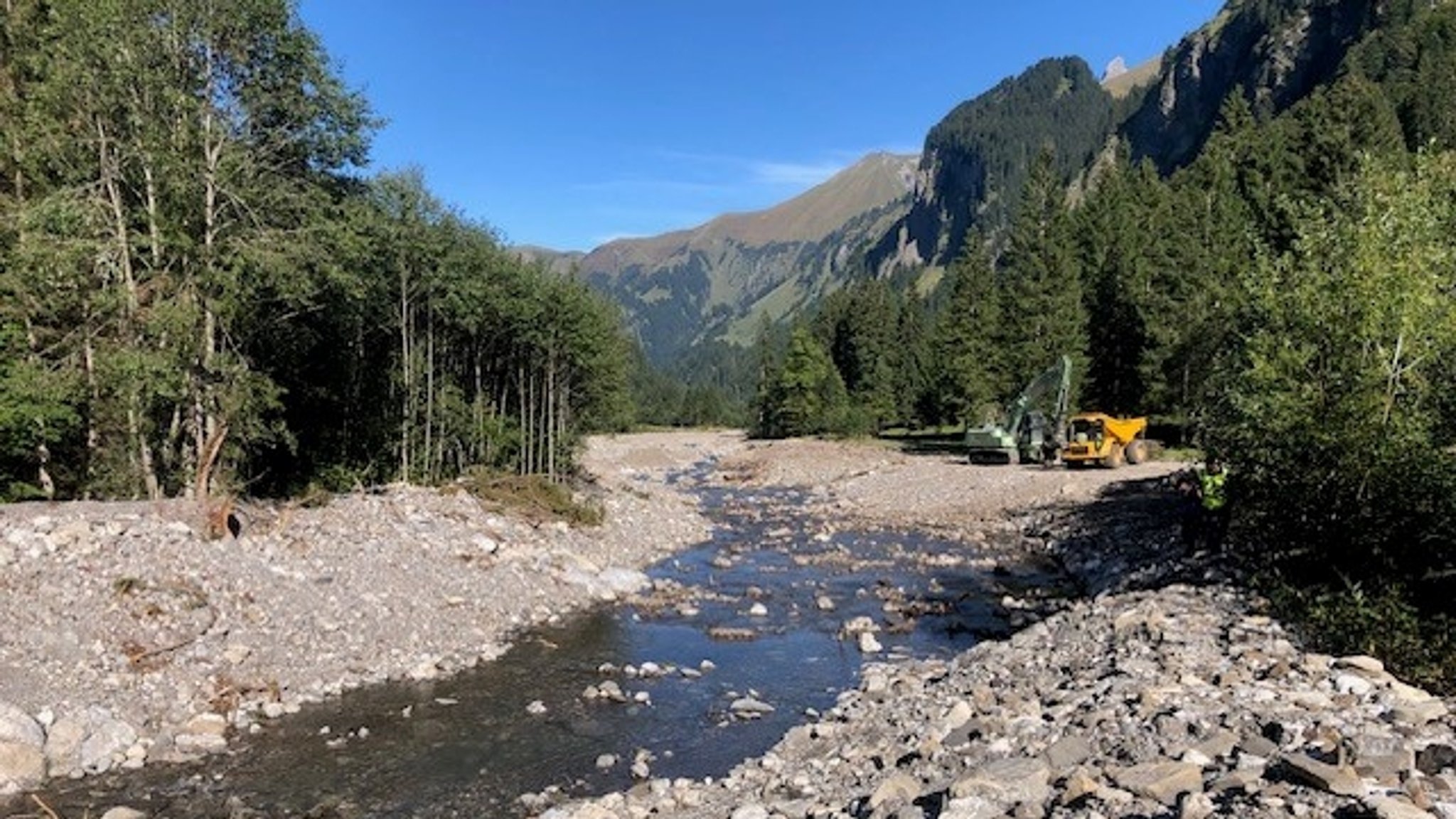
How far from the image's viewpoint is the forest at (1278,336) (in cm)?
1512

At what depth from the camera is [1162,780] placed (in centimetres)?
802

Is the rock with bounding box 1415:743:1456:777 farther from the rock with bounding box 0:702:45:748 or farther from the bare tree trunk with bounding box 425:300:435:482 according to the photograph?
the bare tree trunk with bounding box 425:300:435:482

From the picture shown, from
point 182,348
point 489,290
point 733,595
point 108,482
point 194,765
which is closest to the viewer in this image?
point 194,765

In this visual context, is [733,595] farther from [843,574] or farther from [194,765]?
[194,765]

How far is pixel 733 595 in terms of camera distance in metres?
25.0

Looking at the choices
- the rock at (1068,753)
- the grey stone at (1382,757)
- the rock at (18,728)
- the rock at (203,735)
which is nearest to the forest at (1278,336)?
the grey stone at (1382,757)

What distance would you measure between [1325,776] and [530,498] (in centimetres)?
2497

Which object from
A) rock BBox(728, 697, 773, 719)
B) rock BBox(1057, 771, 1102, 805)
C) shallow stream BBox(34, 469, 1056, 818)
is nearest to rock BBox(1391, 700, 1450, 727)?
rock BBox(1057, 771, 1102, 805)

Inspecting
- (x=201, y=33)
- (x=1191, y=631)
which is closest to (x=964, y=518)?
(x=1191, y=631)

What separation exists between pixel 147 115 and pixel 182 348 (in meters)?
5.23

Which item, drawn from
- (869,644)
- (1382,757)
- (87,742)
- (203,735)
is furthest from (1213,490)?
(87,742)

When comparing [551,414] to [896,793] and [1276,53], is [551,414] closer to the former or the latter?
[896,793]

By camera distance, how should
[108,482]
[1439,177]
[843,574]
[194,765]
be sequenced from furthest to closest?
[843,574] < [108,482] < [1439,177] < [194,765]

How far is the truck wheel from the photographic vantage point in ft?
140
